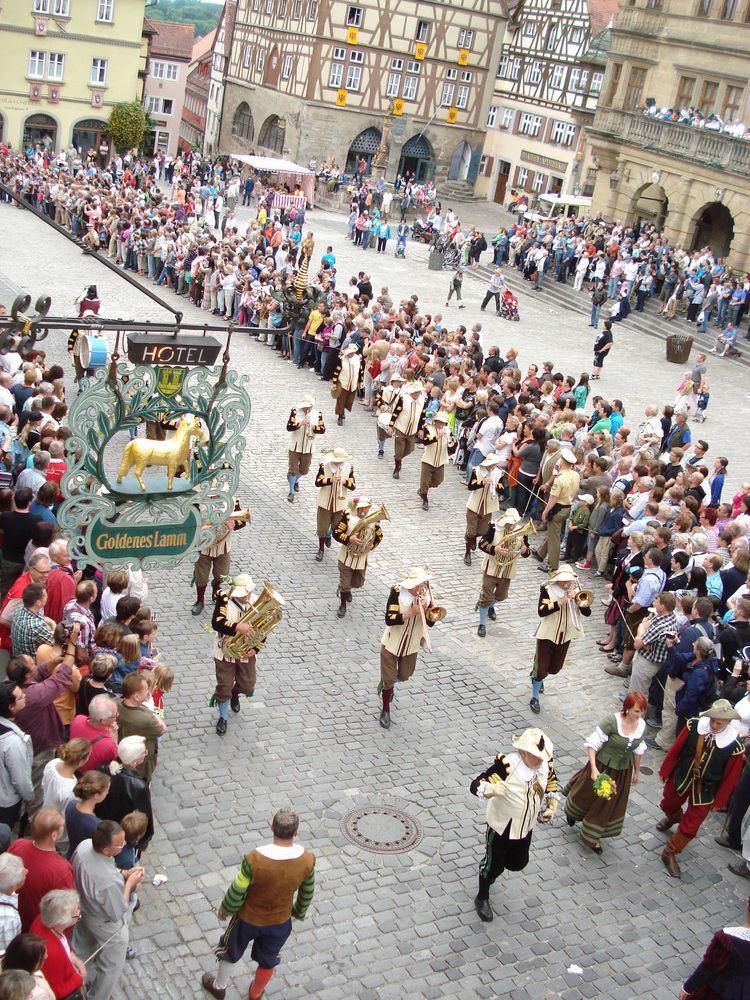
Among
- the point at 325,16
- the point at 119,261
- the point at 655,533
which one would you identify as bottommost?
the point at 119,261

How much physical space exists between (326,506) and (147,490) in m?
4.50

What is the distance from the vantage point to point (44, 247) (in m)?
30.8

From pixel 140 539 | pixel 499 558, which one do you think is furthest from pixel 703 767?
pixel 140 539

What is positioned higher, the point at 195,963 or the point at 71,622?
the point at 71,622

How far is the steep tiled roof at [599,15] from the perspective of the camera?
51562 mm

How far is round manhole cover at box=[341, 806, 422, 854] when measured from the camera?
9.11 metres

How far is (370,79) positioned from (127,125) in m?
11.7

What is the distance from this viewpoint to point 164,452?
31.9 ft

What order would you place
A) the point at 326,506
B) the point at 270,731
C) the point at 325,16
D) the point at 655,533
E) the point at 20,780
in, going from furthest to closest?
the point at 325,16, the point at 326,506, the point at 655,533, the point at 270,731, the point at 20,780

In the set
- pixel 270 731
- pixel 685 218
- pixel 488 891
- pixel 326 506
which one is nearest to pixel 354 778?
pixel 270 731

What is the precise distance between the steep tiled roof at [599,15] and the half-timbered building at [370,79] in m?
5.80

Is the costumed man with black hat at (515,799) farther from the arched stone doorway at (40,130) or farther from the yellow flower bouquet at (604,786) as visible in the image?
the arched stone doorway at (40,130)

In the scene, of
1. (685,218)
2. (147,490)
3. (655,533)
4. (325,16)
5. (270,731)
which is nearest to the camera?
(147,490)

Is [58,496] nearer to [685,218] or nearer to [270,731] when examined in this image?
[270,731]
